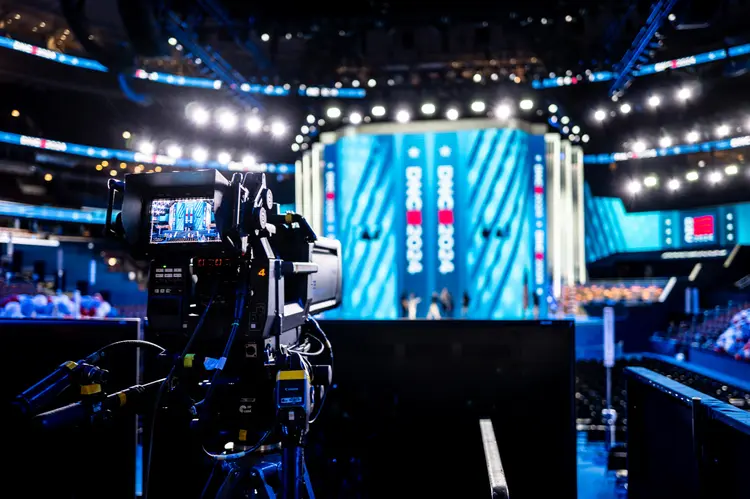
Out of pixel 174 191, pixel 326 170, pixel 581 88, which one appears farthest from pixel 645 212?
pixel 174 191

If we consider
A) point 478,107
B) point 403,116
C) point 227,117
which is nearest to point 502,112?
point 478,107

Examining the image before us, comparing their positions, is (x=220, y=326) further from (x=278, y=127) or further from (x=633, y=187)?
(x=633, y=187)

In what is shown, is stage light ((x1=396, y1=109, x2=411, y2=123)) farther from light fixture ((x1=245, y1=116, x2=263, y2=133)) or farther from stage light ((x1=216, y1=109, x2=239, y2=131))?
stage light ((x1=216, y1=109, x2=239, y2=131))

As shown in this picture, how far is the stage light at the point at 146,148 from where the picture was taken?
47.3ft

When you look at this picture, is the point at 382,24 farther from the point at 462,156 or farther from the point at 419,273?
the point at 419,273

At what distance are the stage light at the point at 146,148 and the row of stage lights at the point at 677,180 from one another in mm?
15781

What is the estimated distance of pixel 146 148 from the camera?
14531 millimetres

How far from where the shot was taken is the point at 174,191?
165cm

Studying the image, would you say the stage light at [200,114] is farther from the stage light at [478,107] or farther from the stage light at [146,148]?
the stage light at [478,107]

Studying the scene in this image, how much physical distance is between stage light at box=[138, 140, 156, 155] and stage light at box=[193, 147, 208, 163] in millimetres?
1135

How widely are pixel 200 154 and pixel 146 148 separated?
1.46m

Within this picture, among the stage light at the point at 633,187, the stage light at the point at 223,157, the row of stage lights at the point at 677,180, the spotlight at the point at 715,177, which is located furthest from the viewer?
the stage light at the point at 633,187

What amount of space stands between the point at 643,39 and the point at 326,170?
26.7 ft

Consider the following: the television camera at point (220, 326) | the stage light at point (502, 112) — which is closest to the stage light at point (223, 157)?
the stage light at point (502, 112)
